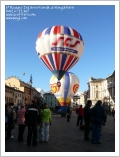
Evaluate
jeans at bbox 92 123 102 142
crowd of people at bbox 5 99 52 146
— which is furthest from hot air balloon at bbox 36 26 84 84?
jeans at bbox 92 123 102 142

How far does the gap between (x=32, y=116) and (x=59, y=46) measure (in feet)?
73.7

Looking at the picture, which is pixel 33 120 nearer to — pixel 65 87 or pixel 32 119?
pixel 32 119

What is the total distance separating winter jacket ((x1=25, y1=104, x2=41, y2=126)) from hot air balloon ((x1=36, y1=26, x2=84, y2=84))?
66.6 feet

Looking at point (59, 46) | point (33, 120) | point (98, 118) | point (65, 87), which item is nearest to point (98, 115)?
point (98, 118)

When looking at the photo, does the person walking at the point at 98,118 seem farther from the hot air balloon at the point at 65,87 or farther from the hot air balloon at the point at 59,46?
the hot air balloon at the point at 65,87

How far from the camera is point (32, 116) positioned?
10.9 m

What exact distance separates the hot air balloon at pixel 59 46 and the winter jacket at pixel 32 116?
20309 millimetres

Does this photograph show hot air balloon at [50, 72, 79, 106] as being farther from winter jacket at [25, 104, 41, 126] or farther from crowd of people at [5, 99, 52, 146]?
winter jacket at [25, 104, 41, 126]

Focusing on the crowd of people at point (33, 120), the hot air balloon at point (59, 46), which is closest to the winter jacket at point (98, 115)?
the crowd of people at point (33, 120)

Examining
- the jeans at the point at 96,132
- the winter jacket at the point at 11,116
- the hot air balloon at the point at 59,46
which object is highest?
the hot air balloon at the point at 59,46

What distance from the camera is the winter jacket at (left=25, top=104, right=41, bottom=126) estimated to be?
430 inches

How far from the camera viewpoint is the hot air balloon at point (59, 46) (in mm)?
31873
